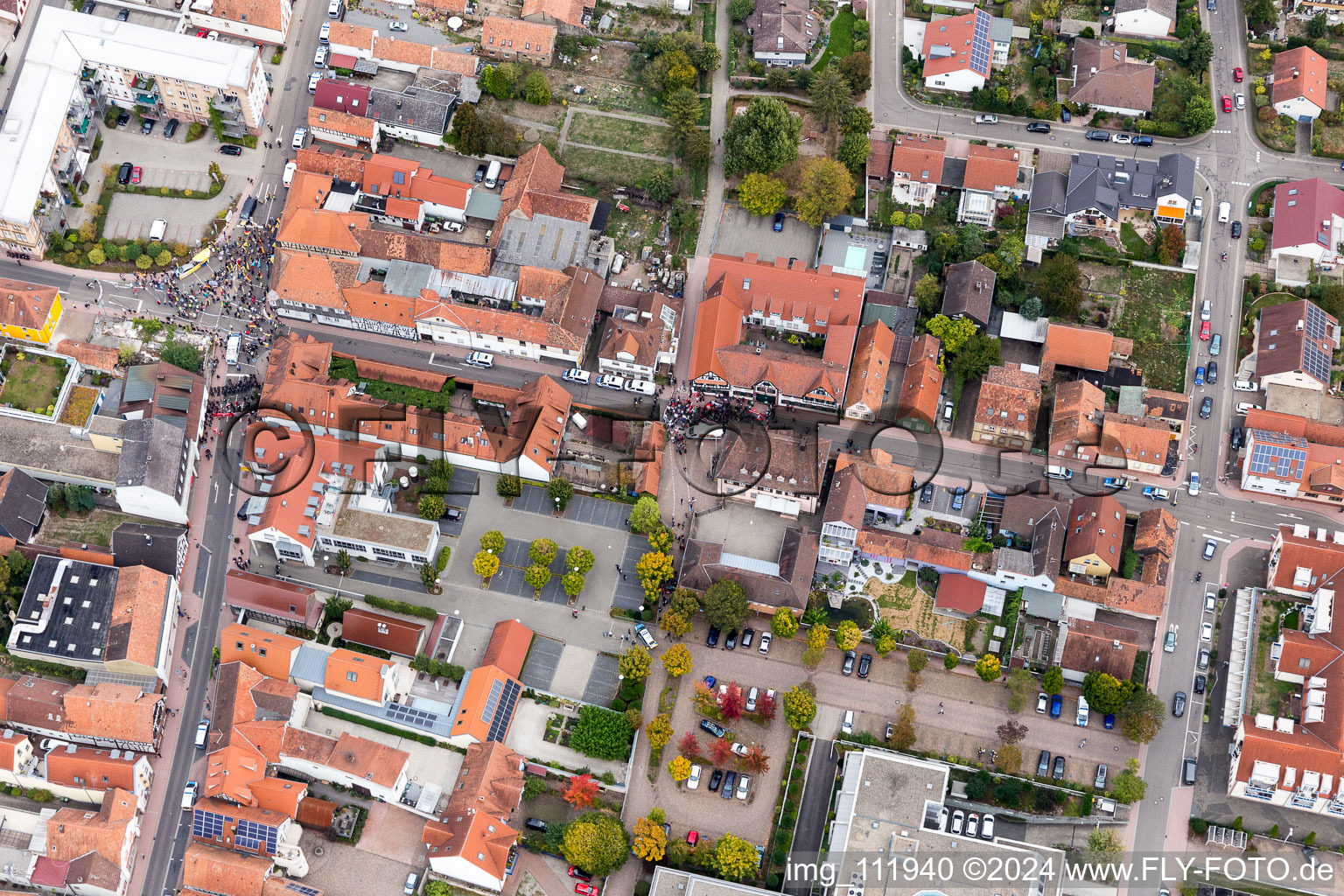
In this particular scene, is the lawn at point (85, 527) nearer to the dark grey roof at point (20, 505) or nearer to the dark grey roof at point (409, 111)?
the dark grey roof at point (20, 505)

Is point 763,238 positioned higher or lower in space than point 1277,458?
higher

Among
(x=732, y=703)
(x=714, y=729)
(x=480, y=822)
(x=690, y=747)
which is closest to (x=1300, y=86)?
(x=732, y=703)

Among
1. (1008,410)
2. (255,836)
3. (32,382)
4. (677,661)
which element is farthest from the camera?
(32,382)

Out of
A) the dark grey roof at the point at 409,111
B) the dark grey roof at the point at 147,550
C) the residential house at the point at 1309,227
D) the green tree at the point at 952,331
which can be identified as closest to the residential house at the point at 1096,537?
the green tree at the point at 952,331

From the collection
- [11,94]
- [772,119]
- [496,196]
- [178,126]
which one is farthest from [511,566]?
[11,94]

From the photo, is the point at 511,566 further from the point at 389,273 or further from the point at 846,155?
the point at 846,155

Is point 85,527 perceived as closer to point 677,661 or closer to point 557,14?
point 677,661

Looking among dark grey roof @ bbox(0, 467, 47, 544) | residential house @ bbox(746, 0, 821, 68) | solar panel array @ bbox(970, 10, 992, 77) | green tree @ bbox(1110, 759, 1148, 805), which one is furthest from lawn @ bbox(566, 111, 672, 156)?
green tree @ bbox(1110, 759, 1148, 805)
